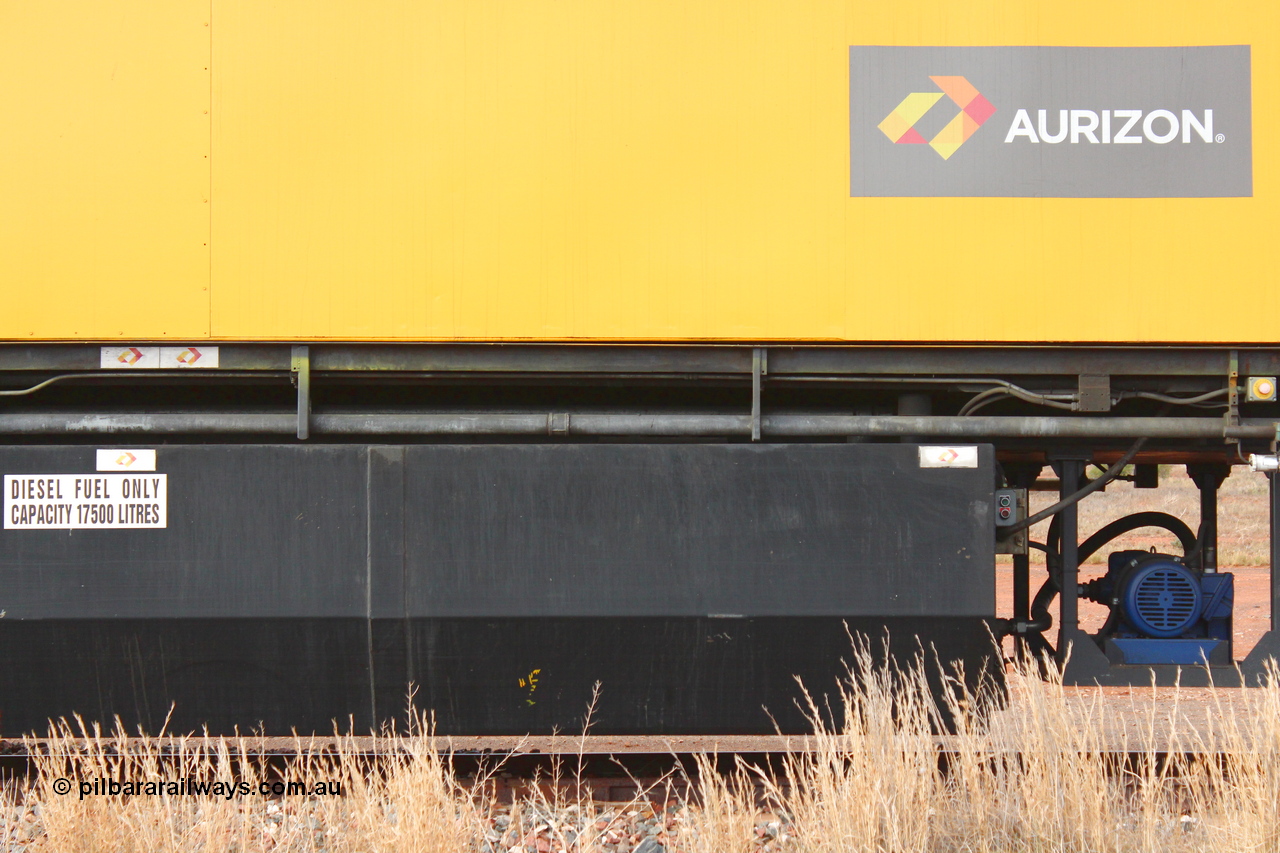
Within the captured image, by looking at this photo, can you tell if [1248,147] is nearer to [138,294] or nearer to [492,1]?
[492,1]

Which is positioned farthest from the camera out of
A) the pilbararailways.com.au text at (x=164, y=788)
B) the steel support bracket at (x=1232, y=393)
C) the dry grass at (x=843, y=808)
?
the steel support bracket at (x=1232, y=393)

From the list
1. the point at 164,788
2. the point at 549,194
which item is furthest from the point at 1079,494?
the point at 164,788

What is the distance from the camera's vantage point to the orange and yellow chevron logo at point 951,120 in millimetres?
3889

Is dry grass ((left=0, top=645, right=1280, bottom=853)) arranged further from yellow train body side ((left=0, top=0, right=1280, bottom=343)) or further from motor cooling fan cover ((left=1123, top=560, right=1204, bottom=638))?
yellow train body side ((left=0, top=0, right=1280, bottom=343))

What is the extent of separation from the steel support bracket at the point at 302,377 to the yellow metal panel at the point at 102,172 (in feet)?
1.21

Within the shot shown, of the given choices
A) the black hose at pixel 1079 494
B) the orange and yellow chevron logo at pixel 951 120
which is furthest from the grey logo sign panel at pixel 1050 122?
the black hose at pixel 1079 494

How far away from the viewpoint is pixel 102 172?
12.6ft

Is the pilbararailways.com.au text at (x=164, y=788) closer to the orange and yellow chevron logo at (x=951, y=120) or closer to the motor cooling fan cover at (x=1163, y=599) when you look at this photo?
the orange and yellow chevron logo at (x=951, y=120)

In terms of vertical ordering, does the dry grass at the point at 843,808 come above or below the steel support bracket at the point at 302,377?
below

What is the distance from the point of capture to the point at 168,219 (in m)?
3.85

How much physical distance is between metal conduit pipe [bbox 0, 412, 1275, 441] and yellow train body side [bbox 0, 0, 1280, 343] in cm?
35

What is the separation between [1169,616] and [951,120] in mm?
2449

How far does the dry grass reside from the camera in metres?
3.20

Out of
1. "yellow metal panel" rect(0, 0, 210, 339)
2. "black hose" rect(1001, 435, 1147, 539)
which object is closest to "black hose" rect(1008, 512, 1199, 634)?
"black hose" rect(1001, 435, 1147, 539)
